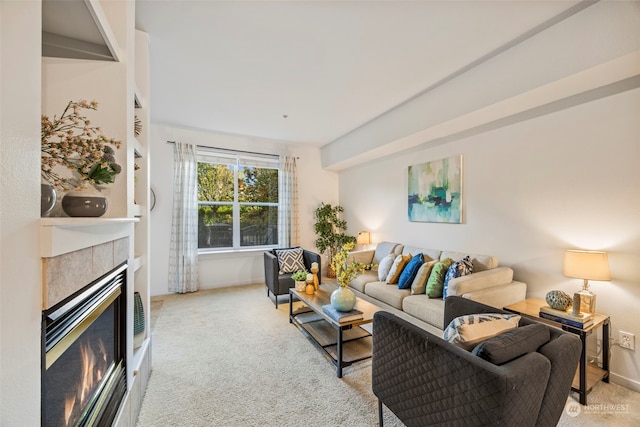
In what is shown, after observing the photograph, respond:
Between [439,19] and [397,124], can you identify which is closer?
[439,19]

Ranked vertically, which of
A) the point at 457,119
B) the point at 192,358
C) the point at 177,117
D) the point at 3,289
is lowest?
the point at 192,358

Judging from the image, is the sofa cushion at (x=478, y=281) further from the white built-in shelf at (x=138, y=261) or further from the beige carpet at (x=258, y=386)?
the white built-in shelf at (x=138, y=261)

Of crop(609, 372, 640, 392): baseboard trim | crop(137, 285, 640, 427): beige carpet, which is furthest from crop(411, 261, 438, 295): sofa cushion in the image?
crop(609, 372, 640, 392): baseboard trim

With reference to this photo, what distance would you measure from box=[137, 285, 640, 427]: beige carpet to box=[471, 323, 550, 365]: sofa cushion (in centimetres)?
88

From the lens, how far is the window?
15.1ft

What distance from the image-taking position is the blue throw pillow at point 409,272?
3088mm

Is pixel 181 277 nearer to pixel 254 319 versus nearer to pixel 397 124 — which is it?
pixel 254 319

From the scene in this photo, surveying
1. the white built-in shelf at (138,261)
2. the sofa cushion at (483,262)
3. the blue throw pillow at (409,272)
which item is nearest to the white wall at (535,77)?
the sofa cushion at (483,262)

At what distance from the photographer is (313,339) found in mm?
2666

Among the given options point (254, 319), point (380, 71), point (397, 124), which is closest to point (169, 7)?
point (380, 71)

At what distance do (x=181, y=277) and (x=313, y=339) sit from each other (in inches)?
105

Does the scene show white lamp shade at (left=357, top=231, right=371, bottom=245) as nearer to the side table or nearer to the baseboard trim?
the side table

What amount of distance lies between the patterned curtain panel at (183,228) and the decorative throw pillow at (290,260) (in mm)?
1445

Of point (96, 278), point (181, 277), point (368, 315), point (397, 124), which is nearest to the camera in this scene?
point (96, 278)
